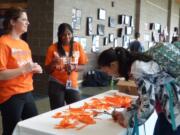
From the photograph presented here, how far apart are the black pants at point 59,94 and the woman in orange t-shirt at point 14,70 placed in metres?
0.63

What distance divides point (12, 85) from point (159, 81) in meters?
1.26

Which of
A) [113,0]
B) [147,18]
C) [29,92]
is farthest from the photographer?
[147,18]

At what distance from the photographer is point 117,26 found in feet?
31.3

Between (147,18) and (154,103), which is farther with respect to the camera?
(147,18)

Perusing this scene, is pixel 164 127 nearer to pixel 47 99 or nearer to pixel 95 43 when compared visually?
pixel 47 99

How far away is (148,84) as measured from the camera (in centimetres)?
175

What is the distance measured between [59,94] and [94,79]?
15.9 feet

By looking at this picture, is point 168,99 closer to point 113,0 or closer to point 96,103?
point 96,103

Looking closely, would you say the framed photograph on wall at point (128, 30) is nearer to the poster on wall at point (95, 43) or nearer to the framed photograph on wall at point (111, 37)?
the framed photograph on wall at point (111, 37)

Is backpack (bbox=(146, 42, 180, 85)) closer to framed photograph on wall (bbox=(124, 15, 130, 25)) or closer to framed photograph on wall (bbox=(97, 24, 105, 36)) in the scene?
framed photograph on wall (bbox=(97, 24, 105, 36))

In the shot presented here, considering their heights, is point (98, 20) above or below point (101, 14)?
below

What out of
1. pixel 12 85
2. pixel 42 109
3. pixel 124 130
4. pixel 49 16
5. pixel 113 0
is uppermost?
pixel 113 0

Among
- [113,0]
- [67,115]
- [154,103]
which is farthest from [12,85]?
[113,0]

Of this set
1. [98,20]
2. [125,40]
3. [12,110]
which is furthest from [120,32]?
[12,110]
